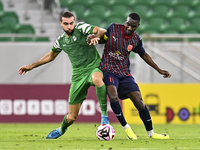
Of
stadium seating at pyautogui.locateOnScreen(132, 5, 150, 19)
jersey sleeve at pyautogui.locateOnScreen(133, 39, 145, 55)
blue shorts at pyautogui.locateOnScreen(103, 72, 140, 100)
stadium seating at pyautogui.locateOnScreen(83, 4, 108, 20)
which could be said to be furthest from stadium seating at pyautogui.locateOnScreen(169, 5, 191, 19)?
blue shorts at pyautogui.locateOnScreen(103, 72, 140, 100)

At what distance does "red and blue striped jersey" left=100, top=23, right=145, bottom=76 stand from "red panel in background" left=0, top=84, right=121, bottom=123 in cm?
484

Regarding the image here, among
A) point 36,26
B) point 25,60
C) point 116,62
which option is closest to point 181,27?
point 36,26

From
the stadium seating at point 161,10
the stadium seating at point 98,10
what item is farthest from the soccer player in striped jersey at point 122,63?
the stadium seating at point 161,10

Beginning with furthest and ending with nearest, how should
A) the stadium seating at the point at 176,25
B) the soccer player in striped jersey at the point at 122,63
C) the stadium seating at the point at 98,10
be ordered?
the stadium seating at the point at 98,10, the stadium seating at the point at 176,25, the soccer player in striped jersey at the point at 122,63

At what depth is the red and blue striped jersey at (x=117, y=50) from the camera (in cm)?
622

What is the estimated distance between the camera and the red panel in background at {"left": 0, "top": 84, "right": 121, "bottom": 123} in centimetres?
1093

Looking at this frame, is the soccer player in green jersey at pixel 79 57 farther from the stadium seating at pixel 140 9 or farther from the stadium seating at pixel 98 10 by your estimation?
the stadium seating at pixel 140 9

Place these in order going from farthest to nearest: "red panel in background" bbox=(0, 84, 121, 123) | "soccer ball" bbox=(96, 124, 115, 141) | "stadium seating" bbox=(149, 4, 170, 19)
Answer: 1. "stadium seating" bbox=(149, 4, 170, 19)
2. "red panel in background" bbox=(0, 84, 121, 123)
3. "soccer ball" bbox=(96, 124, 115, 141)

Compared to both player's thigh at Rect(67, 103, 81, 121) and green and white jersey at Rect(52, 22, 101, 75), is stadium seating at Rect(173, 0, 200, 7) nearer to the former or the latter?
green and white jersey at Rect(52, 22, 101, 75)

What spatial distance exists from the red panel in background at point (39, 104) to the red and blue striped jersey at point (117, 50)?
15.9 ft

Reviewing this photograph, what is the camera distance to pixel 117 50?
6.23m

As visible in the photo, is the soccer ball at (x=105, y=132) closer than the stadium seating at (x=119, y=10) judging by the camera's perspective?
Yes

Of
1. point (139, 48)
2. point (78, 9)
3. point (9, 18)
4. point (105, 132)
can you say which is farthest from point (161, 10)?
point (105, 132)

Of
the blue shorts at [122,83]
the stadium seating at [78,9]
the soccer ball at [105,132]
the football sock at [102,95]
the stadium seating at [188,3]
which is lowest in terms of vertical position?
the soccer ball at [105,132]
